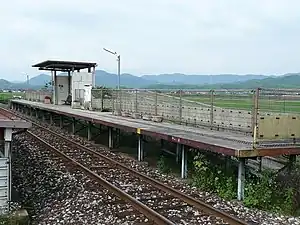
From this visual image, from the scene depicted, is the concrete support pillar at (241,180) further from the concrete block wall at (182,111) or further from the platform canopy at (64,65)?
the platform canopy at (64,65)

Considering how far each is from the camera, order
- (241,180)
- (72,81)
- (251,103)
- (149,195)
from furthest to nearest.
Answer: (72,81) → (251,103) → (149,195) → (241,180)

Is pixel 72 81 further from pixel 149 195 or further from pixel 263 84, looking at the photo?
pixel 149 195

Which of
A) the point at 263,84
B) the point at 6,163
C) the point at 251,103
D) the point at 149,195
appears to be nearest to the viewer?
the point at 6,163

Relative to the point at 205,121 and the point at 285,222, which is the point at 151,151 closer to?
the point at 205,121

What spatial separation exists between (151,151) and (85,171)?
14.3 feet

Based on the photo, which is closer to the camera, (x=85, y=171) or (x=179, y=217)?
(x=179, y=217)

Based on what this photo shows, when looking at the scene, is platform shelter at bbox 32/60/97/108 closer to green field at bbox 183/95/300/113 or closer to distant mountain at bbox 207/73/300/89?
distant mountain at bbox 207/73/300/89

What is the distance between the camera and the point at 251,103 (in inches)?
400

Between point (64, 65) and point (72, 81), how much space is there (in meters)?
2.06

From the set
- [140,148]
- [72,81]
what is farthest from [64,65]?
[140,148]

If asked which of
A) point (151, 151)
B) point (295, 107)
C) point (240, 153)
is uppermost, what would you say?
point (295, 107)

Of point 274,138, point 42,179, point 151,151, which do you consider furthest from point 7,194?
point 151,151

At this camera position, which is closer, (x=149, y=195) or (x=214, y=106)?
(x=149, y=195)

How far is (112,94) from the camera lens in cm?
2302
